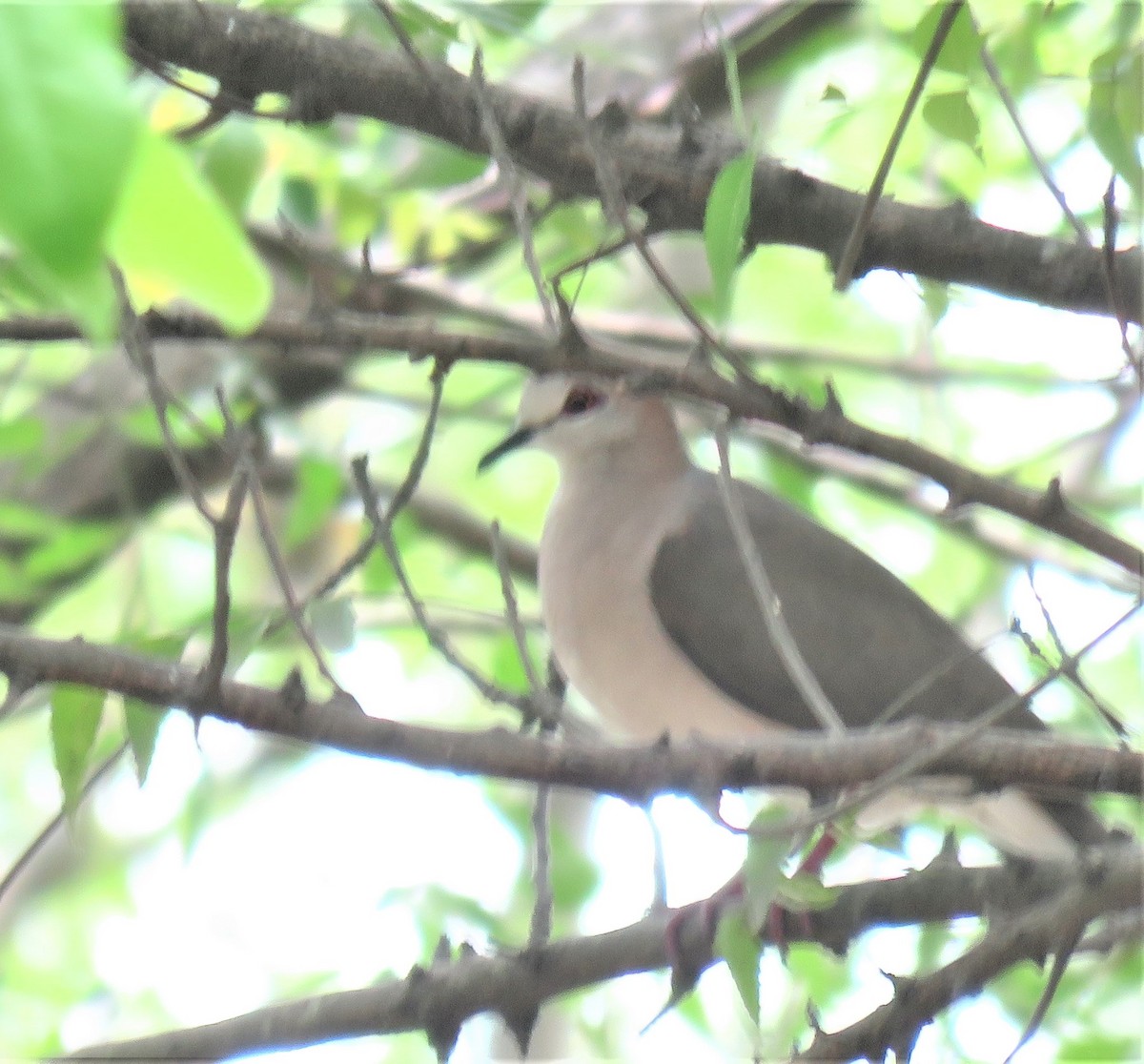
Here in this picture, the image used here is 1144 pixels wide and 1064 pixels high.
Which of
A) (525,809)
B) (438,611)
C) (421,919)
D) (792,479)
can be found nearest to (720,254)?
(421,919)

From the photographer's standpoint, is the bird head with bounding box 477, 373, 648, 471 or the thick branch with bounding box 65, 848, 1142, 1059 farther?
the bird head with bounding box 477, 373, 648, 471

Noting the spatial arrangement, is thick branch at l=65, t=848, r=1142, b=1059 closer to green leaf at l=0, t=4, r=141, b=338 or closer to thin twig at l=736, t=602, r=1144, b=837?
thin twig at l=736, t=602, r=1144, b=837

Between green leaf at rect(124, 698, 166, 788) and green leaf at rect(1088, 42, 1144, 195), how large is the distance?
1.50m

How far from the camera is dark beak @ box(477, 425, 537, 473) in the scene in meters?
3.94

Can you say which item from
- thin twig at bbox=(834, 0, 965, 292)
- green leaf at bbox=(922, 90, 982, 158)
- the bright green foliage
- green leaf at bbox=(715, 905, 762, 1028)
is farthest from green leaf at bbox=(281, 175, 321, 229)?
Result: green leaf at bbox=(715, 905, 762, 1028)

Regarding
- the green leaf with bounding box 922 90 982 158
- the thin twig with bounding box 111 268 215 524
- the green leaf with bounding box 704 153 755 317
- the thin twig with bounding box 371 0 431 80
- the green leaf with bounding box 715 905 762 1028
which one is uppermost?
the green leaf with bounding box 922 90 982 158

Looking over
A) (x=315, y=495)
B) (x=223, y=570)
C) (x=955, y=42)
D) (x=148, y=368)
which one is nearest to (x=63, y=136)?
(x=223, y=570)

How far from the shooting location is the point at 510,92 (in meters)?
2.33

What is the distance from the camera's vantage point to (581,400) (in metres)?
4.04

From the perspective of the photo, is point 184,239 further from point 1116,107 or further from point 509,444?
point 509,444

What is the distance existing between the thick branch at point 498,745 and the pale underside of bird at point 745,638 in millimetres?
1570

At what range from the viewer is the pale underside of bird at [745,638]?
335 centimetres

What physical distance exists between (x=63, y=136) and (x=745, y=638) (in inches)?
109

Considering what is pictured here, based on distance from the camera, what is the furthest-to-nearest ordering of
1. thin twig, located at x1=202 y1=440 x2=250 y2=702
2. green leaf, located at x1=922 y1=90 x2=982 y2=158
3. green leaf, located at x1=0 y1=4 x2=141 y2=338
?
1. green leaf, located at x1=922 y1=90 x2=982 y2=158
2. thin twig, located at x1=202 y1=440 x2=250 y2=702
3. green leaf, located at x1=0 y1=4 x2=141 y2=338
